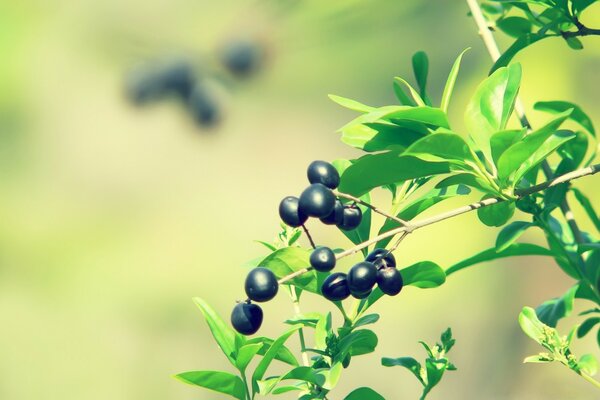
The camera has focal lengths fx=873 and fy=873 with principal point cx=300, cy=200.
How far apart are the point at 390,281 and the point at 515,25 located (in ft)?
1.04

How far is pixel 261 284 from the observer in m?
0.40

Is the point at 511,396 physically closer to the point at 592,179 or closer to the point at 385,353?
the point at 385,353

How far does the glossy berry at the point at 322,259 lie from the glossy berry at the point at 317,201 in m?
0.02

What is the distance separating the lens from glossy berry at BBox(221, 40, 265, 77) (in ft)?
11.8

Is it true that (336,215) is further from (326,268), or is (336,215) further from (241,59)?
(241,59)

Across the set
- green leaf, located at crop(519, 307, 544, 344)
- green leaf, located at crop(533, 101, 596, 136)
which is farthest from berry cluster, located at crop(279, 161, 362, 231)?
green leaf, located at crop(533, 101, 596, 136)

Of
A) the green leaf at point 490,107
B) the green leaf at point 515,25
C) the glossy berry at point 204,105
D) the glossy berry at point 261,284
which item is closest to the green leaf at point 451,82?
the green leaf at point 490,107

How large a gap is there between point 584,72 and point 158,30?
102 inches

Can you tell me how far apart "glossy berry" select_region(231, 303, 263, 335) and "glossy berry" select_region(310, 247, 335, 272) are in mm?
48

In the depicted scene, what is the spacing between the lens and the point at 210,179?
364 cm

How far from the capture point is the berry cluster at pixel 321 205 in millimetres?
397

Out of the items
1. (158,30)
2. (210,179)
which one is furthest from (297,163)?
(158,30)

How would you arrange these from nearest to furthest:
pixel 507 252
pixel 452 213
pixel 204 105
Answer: pixel 452 213, pixel 507 252, pixel 204 105

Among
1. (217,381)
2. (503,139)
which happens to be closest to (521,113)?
(503,139)
